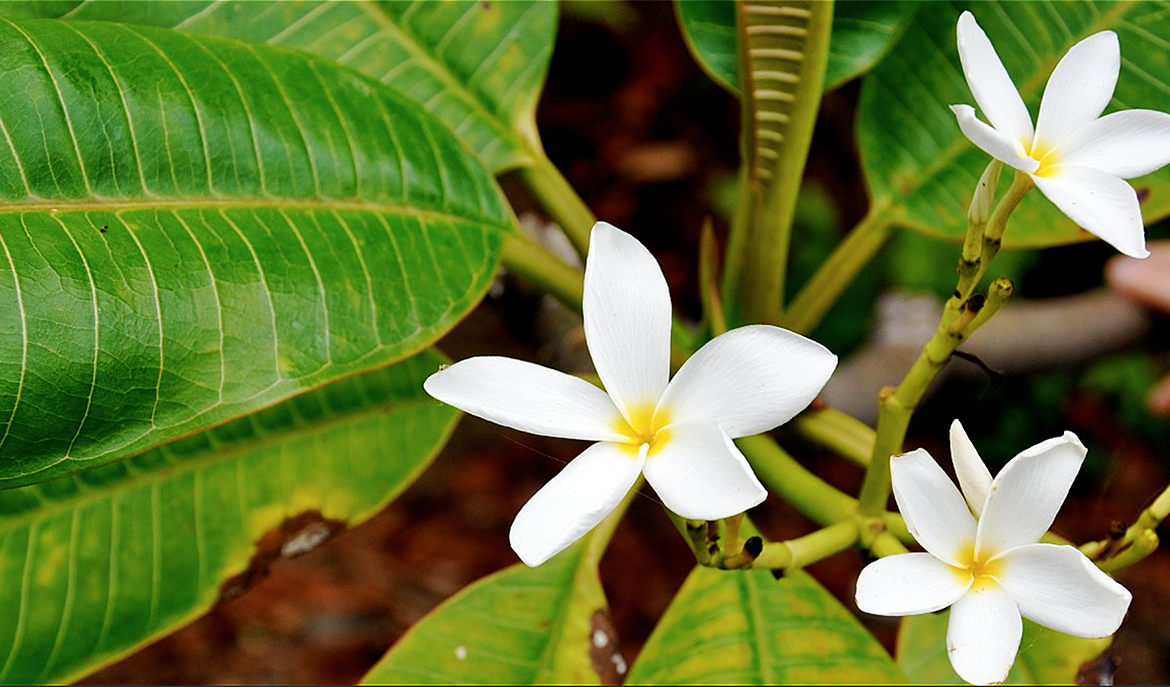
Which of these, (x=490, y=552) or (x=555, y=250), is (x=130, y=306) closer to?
(x=555, y=250)

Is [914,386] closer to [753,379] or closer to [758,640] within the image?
[753,379]

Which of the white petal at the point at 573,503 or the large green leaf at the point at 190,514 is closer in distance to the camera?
the white petal at the point at 573,503

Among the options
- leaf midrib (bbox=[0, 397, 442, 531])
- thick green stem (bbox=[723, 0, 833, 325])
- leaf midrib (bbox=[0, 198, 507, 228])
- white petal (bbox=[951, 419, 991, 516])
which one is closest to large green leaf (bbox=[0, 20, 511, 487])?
leaf midrib (bbox=[0, 198, 507, 228])

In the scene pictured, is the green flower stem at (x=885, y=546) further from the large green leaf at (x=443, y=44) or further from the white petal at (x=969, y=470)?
the large green leaf at (x=443, y=44)

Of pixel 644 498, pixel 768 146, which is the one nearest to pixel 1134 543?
pixel 768 146

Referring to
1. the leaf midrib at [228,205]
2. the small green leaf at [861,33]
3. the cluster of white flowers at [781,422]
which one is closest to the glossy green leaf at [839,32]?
the small green leaf at [861,33]

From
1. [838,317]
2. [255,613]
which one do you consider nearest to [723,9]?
[838,317]
